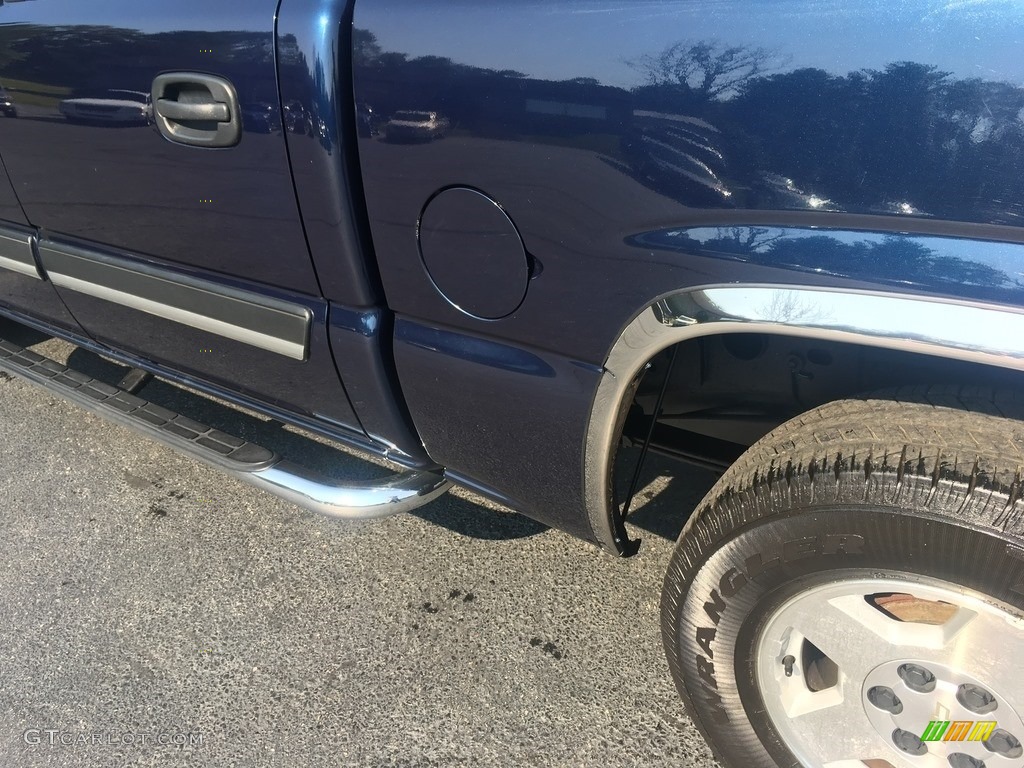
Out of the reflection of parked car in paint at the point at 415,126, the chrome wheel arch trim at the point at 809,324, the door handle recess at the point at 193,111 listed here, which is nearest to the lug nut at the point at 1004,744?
the chrome wheel arch trim at the point at 809,324

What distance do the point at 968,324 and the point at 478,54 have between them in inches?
33.5

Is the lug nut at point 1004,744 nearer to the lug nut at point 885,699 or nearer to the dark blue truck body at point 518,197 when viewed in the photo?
the lug nut at point 885,699

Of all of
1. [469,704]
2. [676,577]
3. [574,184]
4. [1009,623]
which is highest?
[574,184]

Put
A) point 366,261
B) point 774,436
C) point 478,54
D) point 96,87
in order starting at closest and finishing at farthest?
1. point 478,54
2. point 774,436
3. point 366,261
4. point 96,87

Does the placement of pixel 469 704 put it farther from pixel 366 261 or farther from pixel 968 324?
pixel 968 324

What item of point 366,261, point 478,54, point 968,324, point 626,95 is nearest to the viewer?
point 968,324

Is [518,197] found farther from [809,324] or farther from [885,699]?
[885,699]

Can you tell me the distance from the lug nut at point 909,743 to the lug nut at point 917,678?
0.11m

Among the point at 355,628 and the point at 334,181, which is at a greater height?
the point at 334,181

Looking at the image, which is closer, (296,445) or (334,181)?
(334,181)

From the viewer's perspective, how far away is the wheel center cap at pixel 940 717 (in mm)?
1325

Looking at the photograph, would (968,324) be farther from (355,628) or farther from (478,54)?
(355,628)

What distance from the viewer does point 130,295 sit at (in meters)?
2.15

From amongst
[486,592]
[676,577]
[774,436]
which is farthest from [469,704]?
[774,436]
